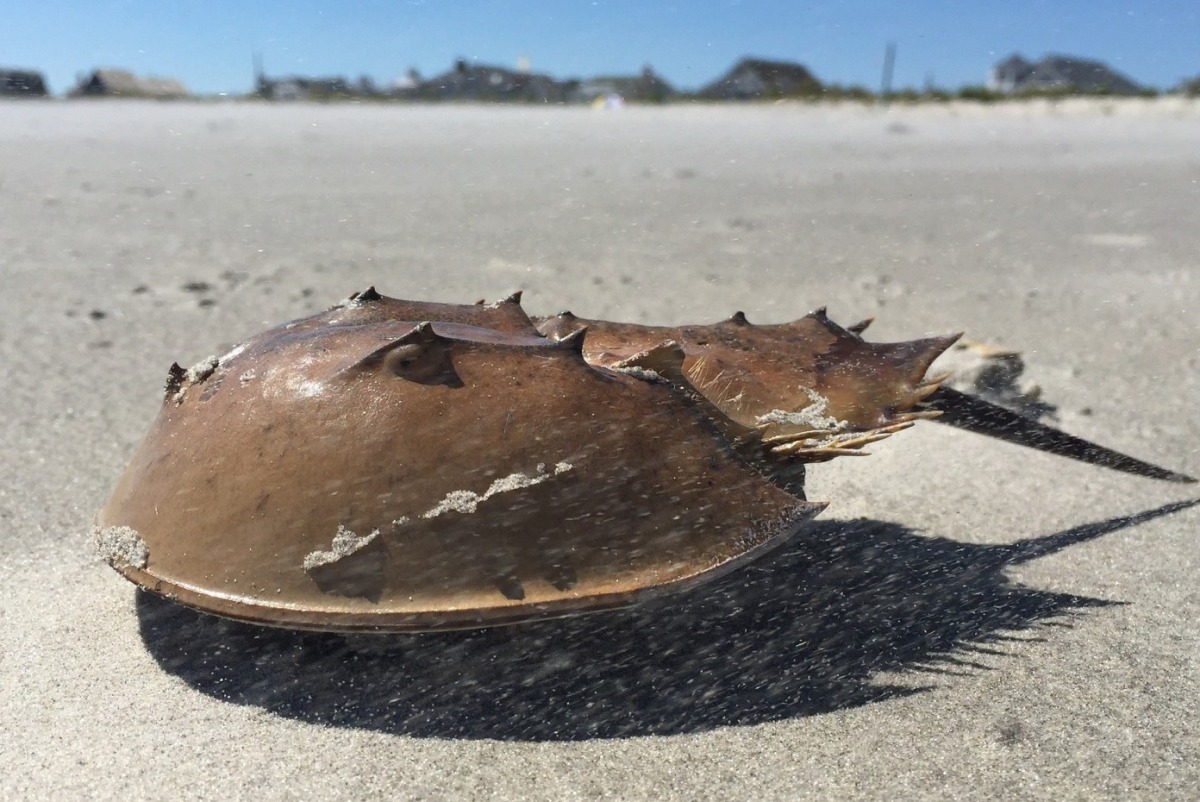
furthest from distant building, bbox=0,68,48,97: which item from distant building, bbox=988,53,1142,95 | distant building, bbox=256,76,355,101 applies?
distant building, bbox=988,53,1142,95

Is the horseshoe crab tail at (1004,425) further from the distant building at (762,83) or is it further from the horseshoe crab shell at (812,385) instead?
the distant building at (762,83)

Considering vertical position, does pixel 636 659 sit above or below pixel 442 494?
below

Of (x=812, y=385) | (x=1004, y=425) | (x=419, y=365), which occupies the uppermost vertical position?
(x=419, y=365)

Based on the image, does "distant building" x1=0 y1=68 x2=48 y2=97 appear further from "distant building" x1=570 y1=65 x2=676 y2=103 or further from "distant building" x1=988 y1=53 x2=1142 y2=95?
"distant building" x1=988 y1=53 x2=1142 y2=95

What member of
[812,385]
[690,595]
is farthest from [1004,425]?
[690,595]

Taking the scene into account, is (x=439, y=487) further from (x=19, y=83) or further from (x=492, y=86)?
(x=19, y=83)

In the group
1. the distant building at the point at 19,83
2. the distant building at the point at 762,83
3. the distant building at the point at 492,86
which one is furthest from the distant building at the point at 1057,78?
the distant building at the point at 19,83

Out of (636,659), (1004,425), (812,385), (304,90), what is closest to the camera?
(636,659)
